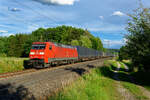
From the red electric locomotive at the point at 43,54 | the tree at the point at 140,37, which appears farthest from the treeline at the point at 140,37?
the red electric locomotive at the point at 43,54

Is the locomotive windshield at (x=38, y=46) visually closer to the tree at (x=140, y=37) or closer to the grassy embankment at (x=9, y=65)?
the grassy embankment at (x=9, y=65)

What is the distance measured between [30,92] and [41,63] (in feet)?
32.9

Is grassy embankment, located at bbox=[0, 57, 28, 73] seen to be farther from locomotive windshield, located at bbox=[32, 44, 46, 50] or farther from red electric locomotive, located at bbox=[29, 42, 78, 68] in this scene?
locomotive windshield, located at bbox=[32, 44, 46, 50]

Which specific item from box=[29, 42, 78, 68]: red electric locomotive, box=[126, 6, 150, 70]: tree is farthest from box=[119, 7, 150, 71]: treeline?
box=[29, 42, 78, 68]: red electric locomotive

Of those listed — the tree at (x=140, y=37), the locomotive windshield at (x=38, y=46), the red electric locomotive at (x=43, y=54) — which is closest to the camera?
the tree at (x=140, y=37)

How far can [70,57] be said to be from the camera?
2912 centimetres

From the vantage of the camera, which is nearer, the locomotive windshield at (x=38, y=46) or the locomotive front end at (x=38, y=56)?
the locomotive front end at (x=38, y=56)

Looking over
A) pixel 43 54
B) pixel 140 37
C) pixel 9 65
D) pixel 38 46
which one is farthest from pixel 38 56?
pixel 140 37

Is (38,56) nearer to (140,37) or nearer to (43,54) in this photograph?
(43,54)

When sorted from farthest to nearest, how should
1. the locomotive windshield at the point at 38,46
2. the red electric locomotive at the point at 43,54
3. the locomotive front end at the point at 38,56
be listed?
the locomotive windshield at the point at 38,46, the red electric locomotive at the point at 43,54, the locomotive front end at the point at 38,56

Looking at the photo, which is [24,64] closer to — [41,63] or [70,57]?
[41,63]

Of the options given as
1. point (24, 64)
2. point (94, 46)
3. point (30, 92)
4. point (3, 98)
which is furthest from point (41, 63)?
point (94, 46)

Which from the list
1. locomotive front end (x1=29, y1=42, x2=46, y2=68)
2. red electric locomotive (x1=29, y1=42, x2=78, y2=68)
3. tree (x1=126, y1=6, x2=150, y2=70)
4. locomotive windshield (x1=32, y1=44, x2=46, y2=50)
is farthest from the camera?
locomotive windshield (x1=32, y1=44, x2=46, y2=50)

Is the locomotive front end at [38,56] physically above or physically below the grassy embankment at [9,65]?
above
